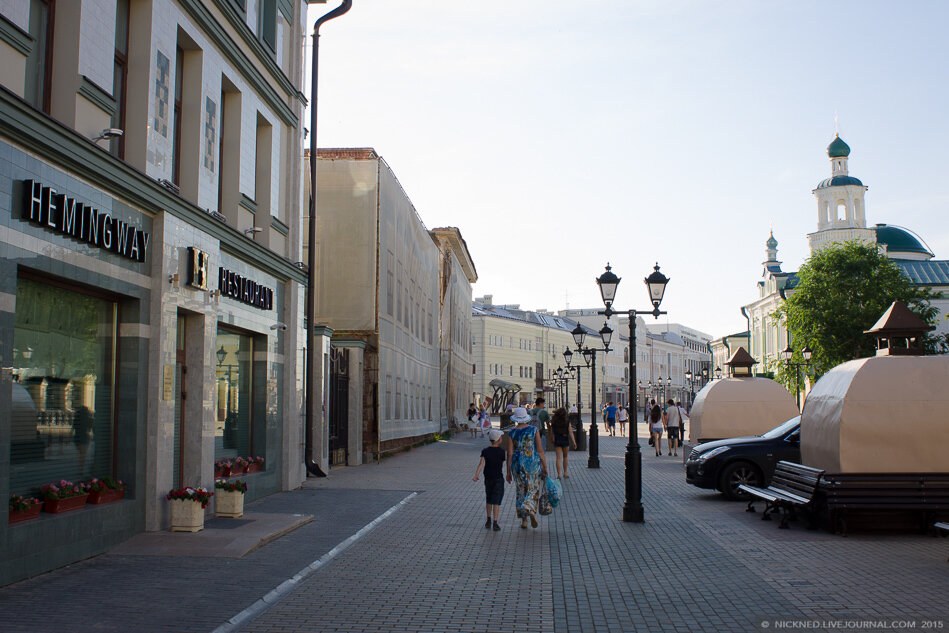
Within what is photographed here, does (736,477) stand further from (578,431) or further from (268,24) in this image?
(578,431)

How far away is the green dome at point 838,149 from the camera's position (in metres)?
82.0

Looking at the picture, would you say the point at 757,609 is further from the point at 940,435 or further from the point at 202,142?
the point at 202,142

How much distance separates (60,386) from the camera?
31.4 feet

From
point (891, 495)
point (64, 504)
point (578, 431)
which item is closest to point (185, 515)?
point (64, 504)

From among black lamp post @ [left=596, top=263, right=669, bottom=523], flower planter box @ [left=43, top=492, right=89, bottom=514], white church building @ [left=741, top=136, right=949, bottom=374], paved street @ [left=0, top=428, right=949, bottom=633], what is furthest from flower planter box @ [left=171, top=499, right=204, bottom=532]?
white church building @ [left=741, top=136, right=949, bottom=374]

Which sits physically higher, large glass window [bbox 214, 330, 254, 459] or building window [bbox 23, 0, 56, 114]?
building window [bbox 23, 0, 56, 114]

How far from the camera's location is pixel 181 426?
42.3 feet

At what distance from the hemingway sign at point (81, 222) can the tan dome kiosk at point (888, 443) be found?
930 cm

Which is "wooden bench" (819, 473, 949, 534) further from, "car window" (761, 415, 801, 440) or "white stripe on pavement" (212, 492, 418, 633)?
"white stripe on pavement" (212, 492, 418, 633)

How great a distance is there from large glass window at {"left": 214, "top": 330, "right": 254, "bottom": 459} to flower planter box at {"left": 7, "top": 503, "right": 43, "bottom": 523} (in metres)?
4.90

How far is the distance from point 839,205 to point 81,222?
→ 81628mm

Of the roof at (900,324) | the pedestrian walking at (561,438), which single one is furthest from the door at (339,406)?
the roof at (900,324)

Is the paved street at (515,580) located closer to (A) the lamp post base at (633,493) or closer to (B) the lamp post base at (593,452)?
(A) the lamp post base at (633,493)

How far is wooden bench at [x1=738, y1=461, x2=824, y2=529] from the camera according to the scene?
12.5 meters
